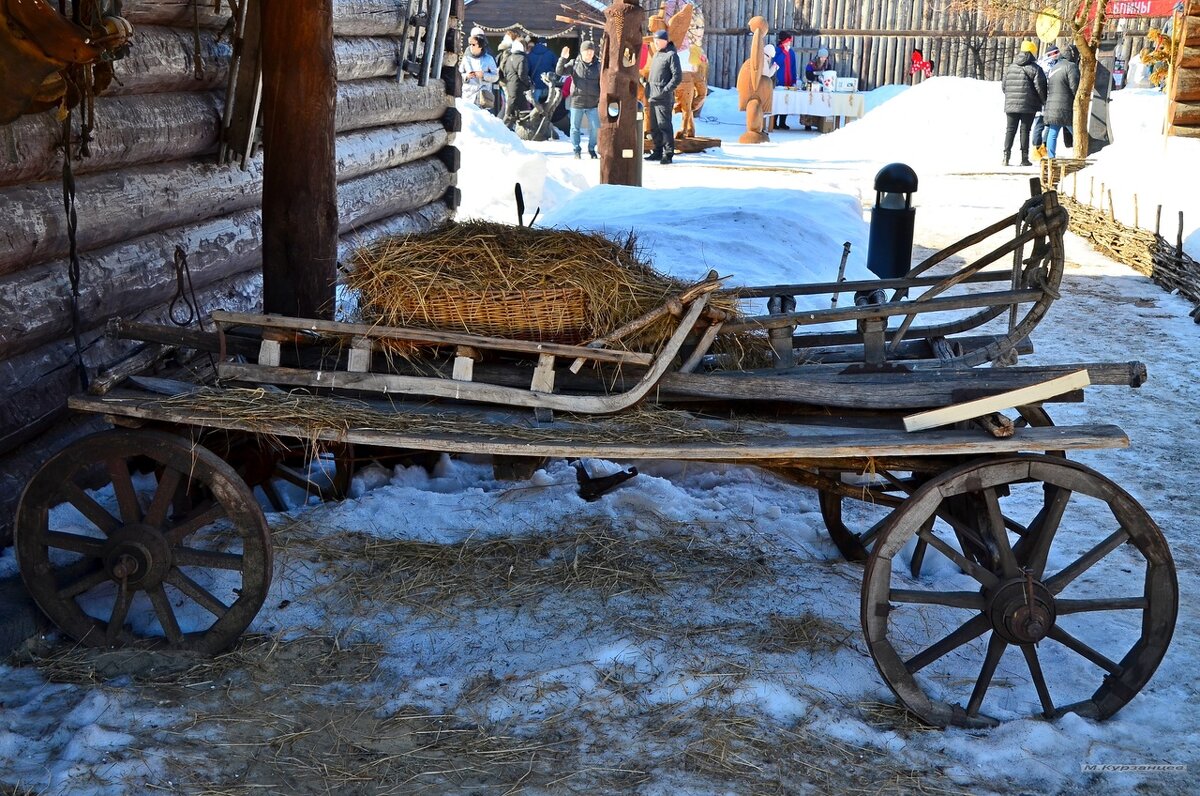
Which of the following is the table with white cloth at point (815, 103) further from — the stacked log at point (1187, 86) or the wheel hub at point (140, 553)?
the wheel hub at point (140, 553)

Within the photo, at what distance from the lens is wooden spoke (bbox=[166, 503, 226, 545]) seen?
367 cm

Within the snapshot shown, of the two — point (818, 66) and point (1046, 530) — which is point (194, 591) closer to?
point (1046, 530)

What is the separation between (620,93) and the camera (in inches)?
532

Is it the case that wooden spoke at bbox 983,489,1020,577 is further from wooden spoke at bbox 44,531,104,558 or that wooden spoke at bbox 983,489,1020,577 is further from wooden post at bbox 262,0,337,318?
wooden post at bbox 262,0,337,318

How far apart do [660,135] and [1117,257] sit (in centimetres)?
901

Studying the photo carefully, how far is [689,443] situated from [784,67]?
25986 millimetres

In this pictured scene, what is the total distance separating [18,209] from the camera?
434 centimetres

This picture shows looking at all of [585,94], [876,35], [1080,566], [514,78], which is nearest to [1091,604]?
[1080,566]

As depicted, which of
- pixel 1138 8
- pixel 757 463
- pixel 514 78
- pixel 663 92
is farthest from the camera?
pixel 514 78

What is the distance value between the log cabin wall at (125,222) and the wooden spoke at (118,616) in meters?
0.80

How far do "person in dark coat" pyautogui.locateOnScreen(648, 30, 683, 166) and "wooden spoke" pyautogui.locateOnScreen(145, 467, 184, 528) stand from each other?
1643cm

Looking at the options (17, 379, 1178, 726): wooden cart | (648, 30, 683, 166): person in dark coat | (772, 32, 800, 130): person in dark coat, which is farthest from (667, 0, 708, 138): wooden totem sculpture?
(17, 379, 1178, 726): wooden cart

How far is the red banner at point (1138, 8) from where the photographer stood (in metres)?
16.9

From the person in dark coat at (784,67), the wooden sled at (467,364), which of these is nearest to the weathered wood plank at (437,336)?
the wooden sled at (467,364)
